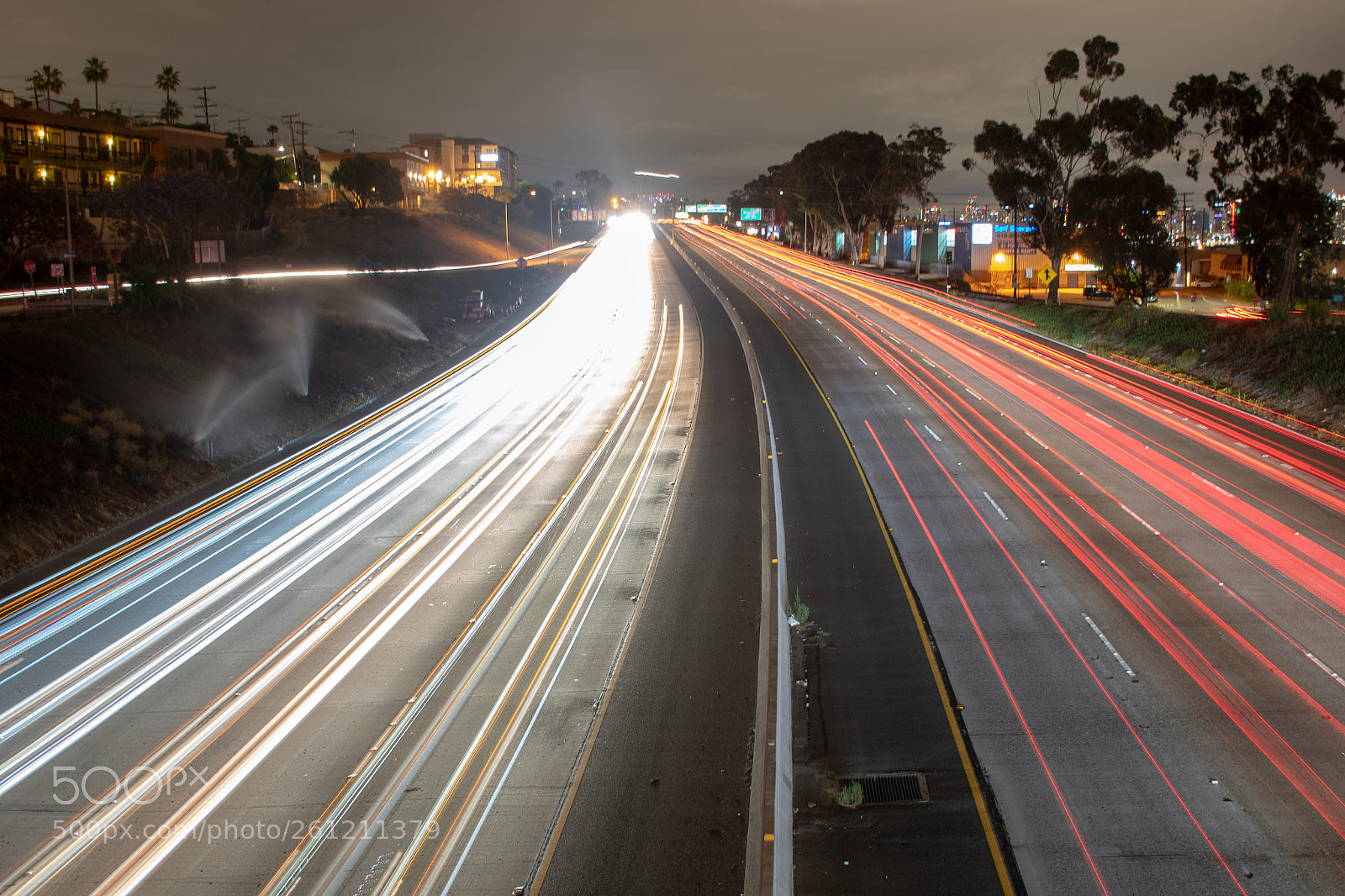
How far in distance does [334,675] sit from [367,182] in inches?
3774

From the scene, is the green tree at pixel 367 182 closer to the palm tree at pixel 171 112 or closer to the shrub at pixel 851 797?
the palm tree at pixel 171 112

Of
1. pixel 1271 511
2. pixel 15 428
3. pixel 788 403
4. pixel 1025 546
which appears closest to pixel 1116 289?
pixel 788 403

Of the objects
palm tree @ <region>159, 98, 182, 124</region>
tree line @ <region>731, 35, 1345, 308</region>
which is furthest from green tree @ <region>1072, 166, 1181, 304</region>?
palm tree @ <region>159, 98, 182, 124</region>

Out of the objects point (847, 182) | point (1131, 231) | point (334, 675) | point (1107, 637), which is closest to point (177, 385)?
point (334, 675)

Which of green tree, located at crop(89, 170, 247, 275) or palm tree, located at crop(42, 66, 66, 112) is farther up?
palm tree, located at crop(42, 66, 66, 112)

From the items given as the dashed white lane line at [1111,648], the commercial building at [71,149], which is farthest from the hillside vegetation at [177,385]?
the commercial building at [71,149]

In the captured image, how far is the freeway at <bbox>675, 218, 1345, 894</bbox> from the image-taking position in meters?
9.61

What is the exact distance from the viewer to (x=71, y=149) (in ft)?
237

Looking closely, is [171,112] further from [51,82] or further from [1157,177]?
[1157,177]

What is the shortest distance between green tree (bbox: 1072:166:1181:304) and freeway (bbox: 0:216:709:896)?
43.6m

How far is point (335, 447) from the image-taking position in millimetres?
27781

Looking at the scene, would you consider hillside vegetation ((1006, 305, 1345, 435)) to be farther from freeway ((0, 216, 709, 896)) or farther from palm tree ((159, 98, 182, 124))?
palm tree ((159, 98, 182, 124))

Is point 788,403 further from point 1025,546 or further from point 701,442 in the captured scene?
point 1025,546

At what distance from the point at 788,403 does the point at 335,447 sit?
1599 cm
